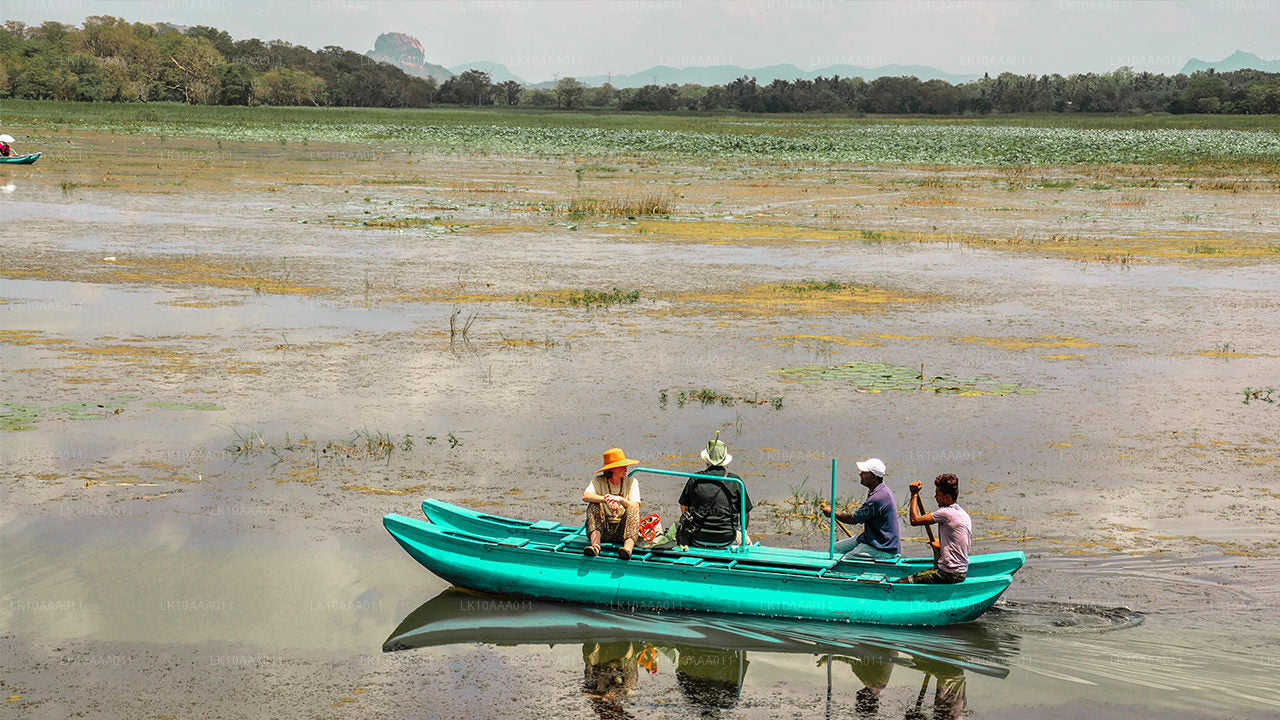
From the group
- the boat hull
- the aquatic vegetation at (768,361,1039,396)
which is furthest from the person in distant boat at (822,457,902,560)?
the aquatic vegetation at (768,361,1039,396)

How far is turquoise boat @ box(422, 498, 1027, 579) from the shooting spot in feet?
30.0

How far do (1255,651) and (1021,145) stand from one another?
76.7m

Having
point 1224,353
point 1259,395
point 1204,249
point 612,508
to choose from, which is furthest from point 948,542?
point 1204,249

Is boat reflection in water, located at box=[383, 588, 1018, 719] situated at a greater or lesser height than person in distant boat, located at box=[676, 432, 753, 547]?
lesser

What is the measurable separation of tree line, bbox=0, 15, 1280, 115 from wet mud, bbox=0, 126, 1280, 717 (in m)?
128

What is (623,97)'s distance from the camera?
199m

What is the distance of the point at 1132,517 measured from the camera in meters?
11.1

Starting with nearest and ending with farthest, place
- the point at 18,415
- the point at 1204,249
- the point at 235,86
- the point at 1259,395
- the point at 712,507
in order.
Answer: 1. the point at 712,507
2. the point at 18,415
3. the point at 1259,395
4. the point at 1204,249
5. the point at 235,86

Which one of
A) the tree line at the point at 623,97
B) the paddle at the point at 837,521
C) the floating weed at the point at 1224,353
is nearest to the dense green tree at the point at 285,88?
the tree line at the point at 623,97

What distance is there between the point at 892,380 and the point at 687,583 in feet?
24.4

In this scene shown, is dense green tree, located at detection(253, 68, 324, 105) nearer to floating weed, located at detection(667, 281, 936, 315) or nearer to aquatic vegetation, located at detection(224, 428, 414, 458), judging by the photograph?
floating weed, located at detection(667, 281, 936, 315)

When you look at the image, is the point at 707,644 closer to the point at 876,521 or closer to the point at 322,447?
the point at 876,521

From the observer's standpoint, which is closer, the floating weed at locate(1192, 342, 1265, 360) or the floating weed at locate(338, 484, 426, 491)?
the floating weed at locate(338, 484, 426, 491)

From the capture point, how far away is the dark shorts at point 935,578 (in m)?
→ 8.98
